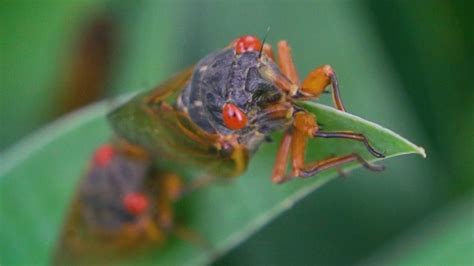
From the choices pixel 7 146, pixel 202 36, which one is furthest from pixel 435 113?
pixel 7 146

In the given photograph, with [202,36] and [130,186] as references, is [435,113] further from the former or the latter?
[130,186]

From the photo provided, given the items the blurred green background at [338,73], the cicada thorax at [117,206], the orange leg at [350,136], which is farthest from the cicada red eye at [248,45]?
the cicada thorax at [117,206]

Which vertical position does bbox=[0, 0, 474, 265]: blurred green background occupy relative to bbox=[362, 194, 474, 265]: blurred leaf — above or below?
above

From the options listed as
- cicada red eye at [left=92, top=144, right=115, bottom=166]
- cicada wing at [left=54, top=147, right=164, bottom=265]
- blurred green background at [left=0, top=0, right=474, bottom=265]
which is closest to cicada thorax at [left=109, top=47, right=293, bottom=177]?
cicada red eye at [left=92, top=144, right=115, bottom=166]

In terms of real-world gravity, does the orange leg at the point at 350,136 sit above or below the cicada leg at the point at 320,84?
below

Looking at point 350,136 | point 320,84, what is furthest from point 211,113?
point 350,136

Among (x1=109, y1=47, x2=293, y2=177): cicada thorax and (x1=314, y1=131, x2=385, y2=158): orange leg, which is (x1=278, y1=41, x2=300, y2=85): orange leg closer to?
(x1=109, y1=47, x2=293, y2=177): cicada thorax

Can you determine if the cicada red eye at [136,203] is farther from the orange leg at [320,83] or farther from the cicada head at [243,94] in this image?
the orange leg at [320,83]
